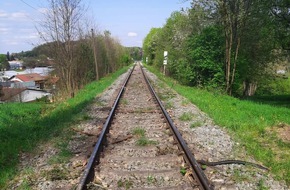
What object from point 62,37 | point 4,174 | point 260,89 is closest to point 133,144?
point 4,174

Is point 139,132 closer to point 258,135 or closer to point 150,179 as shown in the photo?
point 150,179

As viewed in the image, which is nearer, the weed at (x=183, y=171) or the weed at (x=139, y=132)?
the weed at (x=183, y=171)

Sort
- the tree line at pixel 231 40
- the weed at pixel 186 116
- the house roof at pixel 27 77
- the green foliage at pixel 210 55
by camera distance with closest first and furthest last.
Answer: the weed at pixel 186 116 → the tree line at pixel 231 40 → the green foliage at pixel 210 55 → the house roof at pixel 27 77

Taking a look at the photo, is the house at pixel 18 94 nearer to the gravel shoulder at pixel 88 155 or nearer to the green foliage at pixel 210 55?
the green foliage at pixel 210 55

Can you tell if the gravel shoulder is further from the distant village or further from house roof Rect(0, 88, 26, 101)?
house roof Rect(0, 88, 26, 101)

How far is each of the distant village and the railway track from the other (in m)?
30.8

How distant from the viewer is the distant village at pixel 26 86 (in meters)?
45.5

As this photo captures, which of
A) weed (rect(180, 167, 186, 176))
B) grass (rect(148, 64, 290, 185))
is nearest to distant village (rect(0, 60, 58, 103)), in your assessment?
grass (rect(148, 64, 290, 185))

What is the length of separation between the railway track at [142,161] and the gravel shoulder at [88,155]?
0.26 metres

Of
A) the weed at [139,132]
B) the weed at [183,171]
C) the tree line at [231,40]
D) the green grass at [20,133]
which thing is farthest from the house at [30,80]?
the weed at [183,171]

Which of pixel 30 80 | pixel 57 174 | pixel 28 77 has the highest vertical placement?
pixel 57 174

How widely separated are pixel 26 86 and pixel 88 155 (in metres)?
80.0

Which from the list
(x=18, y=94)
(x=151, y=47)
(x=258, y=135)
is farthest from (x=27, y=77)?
(x=258, y=135)

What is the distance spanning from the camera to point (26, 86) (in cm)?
7981
